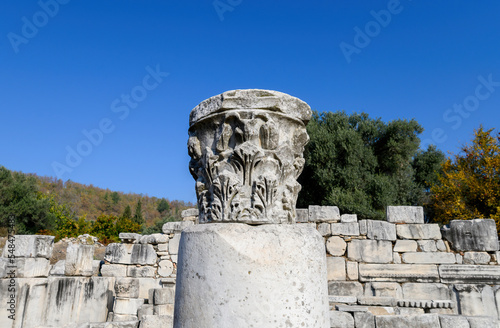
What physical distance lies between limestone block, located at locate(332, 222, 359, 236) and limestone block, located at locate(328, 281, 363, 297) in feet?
3.48

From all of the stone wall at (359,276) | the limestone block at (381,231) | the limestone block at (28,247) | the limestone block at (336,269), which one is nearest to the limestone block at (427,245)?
the stone wall at (359,276)

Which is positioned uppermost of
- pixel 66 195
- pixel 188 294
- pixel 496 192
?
pixel 66 195

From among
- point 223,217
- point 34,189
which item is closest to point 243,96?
point 223,217

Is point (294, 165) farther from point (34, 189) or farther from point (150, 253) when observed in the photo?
point (34, 189)

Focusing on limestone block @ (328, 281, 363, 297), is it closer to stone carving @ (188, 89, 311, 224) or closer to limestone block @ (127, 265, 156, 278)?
limestone block @ (127, 265, 156, 278)

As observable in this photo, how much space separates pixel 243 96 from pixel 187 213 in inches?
298

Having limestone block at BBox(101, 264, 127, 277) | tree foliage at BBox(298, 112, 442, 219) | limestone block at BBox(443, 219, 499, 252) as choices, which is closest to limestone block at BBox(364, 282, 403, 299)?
limestone block at BBox(443, 219, 499, 252)

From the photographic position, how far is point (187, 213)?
32.1 feet

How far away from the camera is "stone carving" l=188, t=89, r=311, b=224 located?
2477 millimetres

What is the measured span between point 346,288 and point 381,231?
1.49 metres

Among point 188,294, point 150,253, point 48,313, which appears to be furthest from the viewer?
point 150,253

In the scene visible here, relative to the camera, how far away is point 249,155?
2500 millimetres

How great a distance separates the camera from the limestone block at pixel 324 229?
807 cm

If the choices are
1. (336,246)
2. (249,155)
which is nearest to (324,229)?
(336,246)
